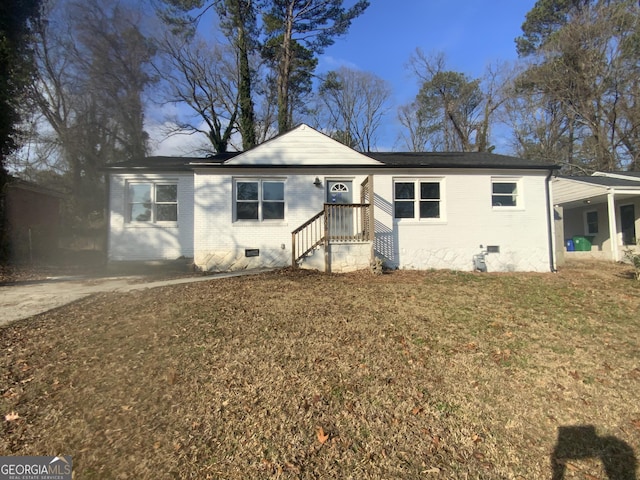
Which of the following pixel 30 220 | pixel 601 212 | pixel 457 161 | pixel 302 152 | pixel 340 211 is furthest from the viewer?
pixel 30 220

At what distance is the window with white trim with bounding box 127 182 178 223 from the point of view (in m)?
11.1

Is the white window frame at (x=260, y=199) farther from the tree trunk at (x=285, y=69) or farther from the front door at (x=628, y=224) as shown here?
the front door at (x=628, y=224)

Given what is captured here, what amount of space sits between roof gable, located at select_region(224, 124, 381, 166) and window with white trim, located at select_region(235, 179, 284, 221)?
661 millimetres

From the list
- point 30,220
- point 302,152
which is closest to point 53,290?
point 302,152

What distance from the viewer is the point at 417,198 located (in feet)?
36.2

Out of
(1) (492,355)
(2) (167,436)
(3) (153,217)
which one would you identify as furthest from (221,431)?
(3) (153,217)

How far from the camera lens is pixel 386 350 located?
4176 millimetres

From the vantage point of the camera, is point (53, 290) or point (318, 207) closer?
point (53, 290)

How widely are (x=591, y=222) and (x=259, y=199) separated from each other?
1571cm

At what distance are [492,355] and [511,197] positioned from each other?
9.15 meters

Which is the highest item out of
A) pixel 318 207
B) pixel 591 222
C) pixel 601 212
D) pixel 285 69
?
pixel 285 69

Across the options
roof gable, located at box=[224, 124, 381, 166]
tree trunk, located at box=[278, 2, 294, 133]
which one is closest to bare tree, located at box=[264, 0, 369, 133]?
tree trunk, located at box=[278, 2, 294, 133]

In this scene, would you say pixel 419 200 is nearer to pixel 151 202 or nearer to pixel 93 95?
pixel 151 202

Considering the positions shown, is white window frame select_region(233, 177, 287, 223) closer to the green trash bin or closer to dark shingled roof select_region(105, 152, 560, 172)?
dark shingled roof select_region(105, 152, 560, 172)
